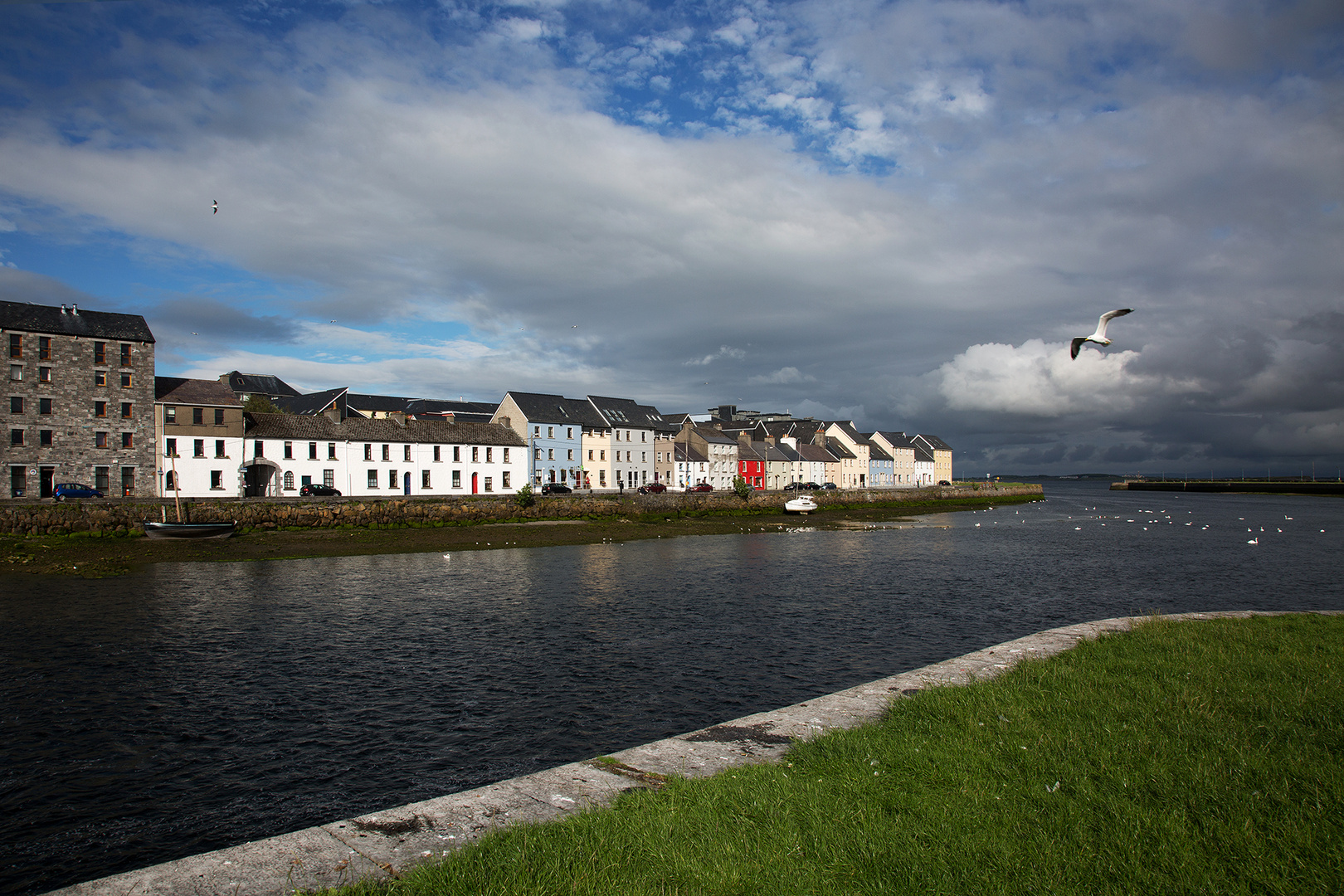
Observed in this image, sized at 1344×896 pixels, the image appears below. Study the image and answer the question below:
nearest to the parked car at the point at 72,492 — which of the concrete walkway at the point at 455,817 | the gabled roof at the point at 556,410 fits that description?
the gabled roof at the point at 556,410

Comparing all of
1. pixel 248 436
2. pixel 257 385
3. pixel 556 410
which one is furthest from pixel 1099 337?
pixel 257 385

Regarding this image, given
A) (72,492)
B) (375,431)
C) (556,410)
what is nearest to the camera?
(72,492)

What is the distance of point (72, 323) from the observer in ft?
218

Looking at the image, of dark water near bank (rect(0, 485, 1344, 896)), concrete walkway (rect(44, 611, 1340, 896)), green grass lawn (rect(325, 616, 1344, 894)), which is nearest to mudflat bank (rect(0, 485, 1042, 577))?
dark water near bank (rect(0, 485, 1344, 896))

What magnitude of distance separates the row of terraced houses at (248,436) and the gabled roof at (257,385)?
0.34m

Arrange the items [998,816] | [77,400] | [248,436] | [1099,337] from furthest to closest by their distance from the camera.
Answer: [248,436]
[77,400]
[1099,337]
[998,816]

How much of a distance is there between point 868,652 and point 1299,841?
45.2ft

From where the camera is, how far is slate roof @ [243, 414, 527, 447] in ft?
243

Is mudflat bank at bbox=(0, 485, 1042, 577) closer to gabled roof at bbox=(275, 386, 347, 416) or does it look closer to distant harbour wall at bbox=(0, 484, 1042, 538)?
distant harbour wall at bbox=(0, 484, 1042, 538)

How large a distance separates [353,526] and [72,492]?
25807 mm

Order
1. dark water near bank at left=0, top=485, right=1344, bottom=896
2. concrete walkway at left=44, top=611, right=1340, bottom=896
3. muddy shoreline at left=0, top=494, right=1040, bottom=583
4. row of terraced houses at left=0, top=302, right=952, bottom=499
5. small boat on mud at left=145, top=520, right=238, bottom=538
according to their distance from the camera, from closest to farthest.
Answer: concrete walkway at left=44, top=611, right=1340, bottom=896 → dark water near bank at left=0, top=485, right=1344, bottom=896 → muddy shoreline at left=0, top=494, right=1040, bottom=583 → small boat on mud at left=145, top=520, right=238, bottom=538 → row of terraced houses at left=0, top=302, right=952, bottom=499

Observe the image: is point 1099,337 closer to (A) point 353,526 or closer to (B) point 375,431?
(A) point 353,526

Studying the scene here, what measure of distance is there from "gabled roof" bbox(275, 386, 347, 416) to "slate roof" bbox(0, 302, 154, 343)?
1077 inches

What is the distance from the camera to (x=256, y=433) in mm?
71688
